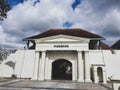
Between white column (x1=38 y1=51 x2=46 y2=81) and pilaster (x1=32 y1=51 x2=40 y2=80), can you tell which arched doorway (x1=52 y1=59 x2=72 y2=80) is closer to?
white column (x1=38 y1=51 x2=46 y2=81)

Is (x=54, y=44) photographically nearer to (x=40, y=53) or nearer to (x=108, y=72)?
(x=40, y=53)

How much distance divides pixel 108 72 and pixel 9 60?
43.6 ft

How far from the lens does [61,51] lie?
1828 cm

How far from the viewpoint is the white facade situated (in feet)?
53.8

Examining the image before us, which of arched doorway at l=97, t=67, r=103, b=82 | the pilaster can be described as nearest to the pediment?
the pilaster

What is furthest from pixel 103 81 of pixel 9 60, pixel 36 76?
pixel 9 60

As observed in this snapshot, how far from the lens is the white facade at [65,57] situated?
16.4m

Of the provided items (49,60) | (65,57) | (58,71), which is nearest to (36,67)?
(49,60)

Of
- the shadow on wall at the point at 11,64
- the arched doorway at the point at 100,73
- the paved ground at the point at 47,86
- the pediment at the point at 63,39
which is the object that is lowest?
the paved ground at the point at 47,86

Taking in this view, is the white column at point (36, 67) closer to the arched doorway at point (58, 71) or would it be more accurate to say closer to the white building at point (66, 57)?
the white building at point (66, 57)

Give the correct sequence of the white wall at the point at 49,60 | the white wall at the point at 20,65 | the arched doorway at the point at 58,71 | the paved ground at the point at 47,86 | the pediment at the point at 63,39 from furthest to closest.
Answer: the arched doorway at the point at 58,71, the white wall at the point at 20,65, the pediment at the point at 63,39, the white wall at the point at 49,60, the paved ground at the point at 47,86

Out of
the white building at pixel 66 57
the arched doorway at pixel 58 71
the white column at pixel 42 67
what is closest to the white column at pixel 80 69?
the white building at pixel 66 57

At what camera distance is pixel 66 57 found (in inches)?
717

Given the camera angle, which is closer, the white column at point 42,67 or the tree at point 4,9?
the tree at point 4,9
